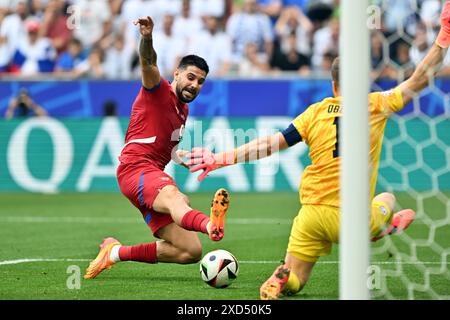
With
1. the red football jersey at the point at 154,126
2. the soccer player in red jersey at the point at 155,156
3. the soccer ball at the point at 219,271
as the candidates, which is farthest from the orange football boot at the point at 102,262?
the soccer ball at the point at 219,271

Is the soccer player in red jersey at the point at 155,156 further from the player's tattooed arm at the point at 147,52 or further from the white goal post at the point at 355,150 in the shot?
the white goal post at the point at 355,150

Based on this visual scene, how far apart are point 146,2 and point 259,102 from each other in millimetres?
3863

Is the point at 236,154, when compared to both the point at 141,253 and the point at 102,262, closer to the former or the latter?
the point at 141,253

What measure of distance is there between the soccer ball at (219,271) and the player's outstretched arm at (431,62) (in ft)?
6.45

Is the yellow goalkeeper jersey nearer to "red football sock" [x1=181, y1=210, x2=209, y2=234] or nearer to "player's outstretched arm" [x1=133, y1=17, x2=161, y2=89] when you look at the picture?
"red football sock" [x1=181, y1=210, x2=209, y2=234]

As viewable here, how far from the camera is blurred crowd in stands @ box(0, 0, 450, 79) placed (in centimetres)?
1841

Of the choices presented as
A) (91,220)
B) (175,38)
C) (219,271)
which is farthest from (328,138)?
(175,38)

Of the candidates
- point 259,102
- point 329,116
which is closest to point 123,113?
point 259,102

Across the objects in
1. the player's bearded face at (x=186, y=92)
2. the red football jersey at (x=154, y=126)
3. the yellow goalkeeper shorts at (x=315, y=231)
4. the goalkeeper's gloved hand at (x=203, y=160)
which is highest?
the player's bearded face at (x=186, y=92)

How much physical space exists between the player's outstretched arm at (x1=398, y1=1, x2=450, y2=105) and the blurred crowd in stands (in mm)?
10676

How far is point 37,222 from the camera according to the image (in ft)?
42.6

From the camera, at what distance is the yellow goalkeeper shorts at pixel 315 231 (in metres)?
7.11

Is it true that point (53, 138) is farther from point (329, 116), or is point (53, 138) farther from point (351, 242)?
point (351, 242)

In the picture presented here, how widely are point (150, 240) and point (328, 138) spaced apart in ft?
14.5
